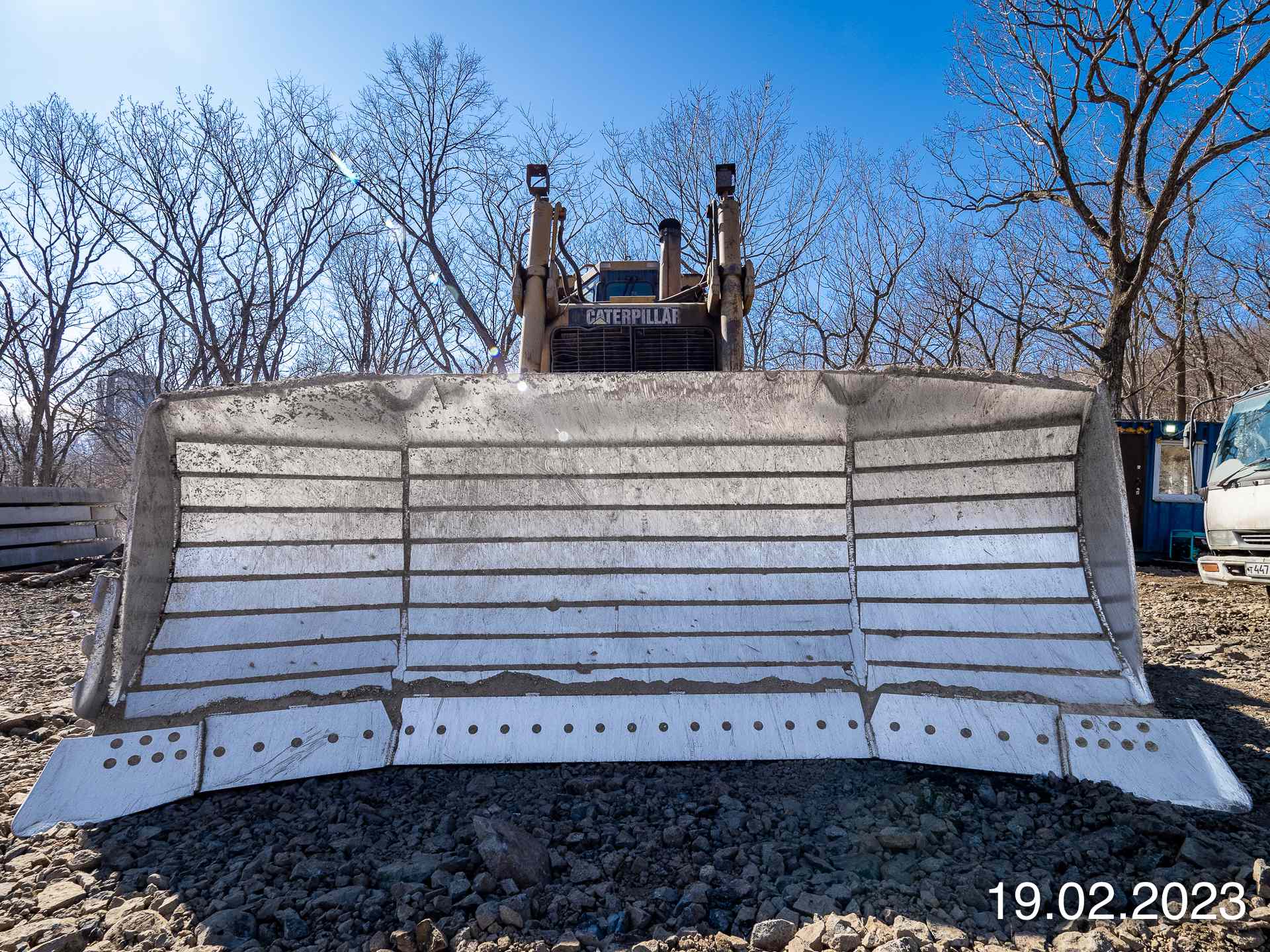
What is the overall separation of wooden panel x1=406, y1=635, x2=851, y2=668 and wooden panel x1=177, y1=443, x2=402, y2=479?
2.17 ft

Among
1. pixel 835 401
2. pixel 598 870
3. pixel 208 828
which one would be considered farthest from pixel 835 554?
pixel 208 828

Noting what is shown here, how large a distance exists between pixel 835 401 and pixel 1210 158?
12.1 m

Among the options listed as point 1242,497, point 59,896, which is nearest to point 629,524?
point 59,896

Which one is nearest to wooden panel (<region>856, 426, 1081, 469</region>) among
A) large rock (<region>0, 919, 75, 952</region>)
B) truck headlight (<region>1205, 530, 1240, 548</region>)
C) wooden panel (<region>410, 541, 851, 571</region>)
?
wooden panel (<region>410, 541, 851, 571</region>)

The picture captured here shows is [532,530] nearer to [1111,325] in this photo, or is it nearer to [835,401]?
[835,401]

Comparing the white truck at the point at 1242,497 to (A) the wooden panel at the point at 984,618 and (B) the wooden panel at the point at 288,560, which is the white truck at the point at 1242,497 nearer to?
(A) the wooden panel at the point at 984,618

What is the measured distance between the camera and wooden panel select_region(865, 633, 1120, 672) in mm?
2285

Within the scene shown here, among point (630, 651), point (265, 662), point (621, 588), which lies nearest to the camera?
point (265, 662)

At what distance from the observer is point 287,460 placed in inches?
102

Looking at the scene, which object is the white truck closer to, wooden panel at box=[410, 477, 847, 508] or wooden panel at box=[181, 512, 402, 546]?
wooden panel at box=[410, 477, 847, 508]

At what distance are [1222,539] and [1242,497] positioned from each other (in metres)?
0.44

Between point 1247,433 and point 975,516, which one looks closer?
point 975,516

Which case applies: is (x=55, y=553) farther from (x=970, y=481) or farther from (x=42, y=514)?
(x=970, y=481)

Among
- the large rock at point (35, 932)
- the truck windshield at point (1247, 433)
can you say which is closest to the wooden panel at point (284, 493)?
the large rock at point (35, 932)
